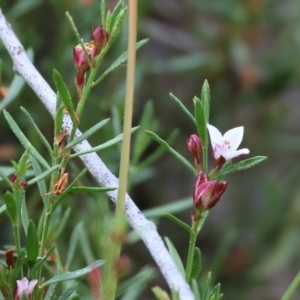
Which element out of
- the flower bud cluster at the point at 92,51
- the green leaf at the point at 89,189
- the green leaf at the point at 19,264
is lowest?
the green leaf at the point at 19,264

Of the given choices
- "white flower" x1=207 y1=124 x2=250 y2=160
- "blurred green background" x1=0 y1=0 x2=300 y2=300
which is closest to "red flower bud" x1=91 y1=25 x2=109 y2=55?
"white flower" x1=207 y1=124 x2=250 y2=160

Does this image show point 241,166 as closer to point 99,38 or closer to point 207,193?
point 207,193

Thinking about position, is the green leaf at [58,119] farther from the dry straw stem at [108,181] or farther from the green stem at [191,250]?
the green stem at [191,250]

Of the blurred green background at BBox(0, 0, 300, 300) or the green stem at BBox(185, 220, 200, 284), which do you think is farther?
the blurred green background at BBox(0, 0, 300, 300)

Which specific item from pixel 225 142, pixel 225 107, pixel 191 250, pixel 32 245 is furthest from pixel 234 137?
pixel 225 107

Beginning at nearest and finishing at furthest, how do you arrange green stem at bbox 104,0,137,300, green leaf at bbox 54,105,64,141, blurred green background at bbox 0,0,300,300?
green stem at bbox 104,0,137,300 < green leaf at bbox 54,105,64,141 < blurred green background at bbox 0,0,300,300

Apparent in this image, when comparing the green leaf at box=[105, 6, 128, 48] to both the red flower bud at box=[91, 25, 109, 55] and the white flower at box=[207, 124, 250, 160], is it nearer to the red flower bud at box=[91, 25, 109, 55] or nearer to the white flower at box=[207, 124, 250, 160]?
the red flower bud at box=[91, 25, 109, 55]

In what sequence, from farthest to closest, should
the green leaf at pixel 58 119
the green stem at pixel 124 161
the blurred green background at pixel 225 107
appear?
the blurred green background at pixel 225 107, the green leaf at pixel 58 119, the green stem at pixel 124 161

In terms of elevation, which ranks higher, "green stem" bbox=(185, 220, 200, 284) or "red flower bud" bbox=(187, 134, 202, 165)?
"red flower bud" bbox=(187, 134, 202, 165)

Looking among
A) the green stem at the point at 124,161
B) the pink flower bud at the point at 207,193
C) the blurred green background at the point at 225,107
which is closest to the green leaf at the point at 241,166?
the pink flower bud at the point at 207,193
